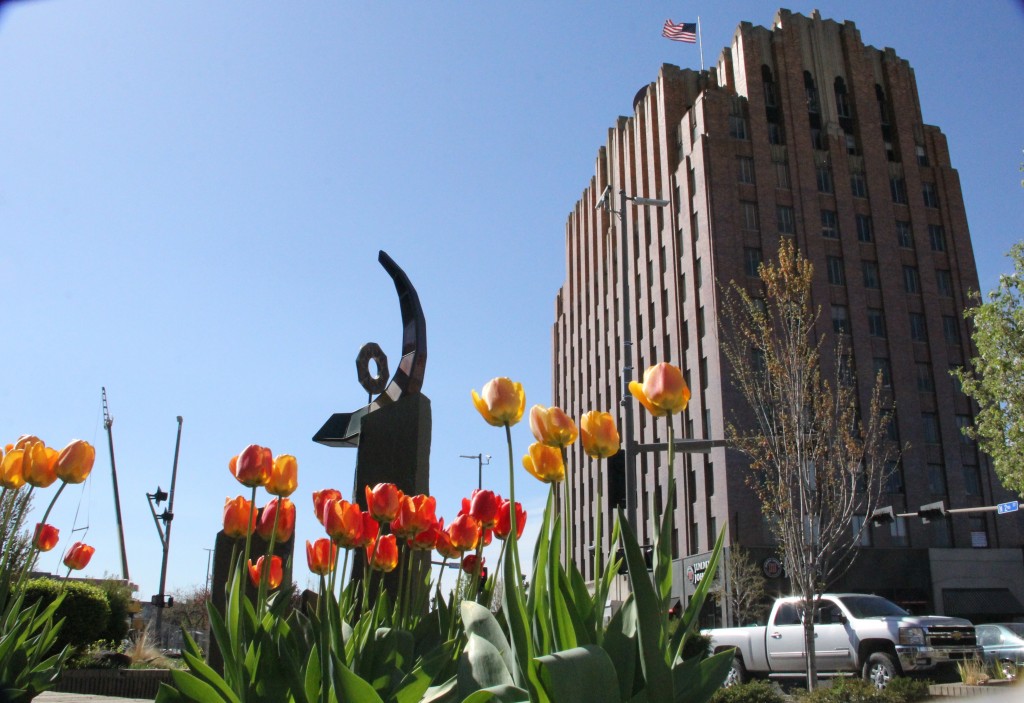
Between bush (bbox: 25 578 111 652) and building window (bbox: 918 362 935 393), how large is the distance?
122 ft

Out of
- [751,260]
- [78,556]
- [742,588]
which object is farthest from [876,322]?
[78,556]

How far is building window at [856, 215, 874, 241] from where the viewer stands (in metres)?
42.1

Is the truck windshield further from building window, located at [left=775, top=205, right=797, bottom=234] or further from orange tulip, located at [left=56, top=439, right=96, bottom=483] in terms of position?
building window, located at [left=775, top=205, right=797, bottom=234]

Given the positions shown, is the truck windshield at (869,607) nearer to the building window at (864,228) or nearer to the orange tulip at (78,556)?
the orange tulip at (78,556)

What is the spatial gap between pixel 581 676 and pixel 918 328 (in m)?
44.0

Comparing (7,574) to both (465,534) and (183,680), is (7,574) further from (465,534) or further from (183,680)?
(465,534)

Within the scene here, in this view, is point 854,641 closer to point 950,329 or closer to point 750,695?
point 750,695

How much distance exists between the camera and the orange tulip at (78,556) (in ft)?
15.6

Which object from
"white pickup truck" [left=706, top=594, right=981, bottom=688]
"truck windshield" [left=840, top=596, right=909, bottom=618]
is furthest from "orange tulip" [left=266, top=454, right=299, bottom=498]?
"truck windshield" [left=840, top=596, right=909, bottom=618]

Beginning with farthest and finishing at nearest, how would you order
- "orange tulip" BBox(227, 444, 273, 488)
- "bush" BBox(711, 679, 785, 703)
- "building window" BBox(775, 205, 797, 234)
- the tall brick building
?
"building window" BBox(775, 205, 797, 234), the tall brick building, "bush" BBox(711, 679, 785, 703), "orange tulip" BBox(227, 444, 273, 488)

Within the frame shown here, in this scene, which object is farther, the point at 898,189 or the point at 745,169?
the point at 898,189

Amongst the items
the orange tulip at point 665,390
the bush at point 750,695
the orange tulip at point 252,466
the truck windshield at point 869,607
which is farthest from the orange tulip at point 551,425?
the truck windshield at point 869,607

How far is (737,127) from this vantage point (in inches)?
1692

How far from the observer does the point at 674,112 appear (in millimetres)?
46531
